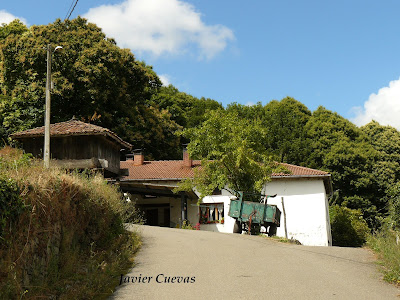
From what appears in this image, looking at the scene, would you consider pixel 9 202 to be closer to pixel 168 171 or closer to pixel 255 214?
pixel 255 214

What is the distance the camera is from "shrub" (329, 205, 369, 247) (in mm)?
33062

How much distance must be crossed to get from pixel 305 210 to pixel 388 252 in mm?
19508

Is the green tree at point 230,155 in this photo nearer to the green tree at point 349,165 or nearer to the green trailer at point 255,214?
the green trailer at point 255,214

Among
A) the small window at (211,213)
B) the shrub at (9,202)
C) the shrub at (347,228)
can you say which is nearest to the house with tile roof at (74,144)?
the small window at (211,213)

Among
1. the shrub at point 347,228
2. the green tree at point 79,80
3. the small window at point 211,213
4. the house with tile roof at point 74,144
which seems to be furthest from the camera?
the shrub at point 347,228

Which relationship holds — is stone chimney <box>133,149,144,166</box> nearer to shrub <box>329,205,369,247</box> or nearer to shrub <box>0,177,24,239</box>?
shrub <box>329,205,369,247</box>

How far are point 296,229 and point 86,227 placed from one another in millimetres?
21870

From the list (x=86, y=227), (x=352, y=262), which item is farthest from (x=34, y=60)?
(x=352, y=262)

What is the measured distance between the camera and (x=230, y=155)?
2359cm

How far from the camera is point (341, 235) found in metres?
33.3

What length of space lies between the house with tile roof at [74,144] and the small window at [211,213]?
8.19 metres

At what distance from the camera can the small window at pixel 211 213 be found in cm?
3145

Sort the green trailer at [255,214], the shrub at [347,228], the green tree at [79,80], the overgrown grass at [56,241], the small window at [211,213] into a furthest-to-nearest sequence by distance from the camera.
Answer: the shrub at [347,228] → the green tree at [79,80] → the small window at [211,213] → the green trailer at [255,214] → the overgrown grass at [56,241]

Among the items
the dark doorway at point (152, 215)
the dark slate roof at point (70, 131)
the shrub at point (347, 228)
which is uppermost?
the dark slate roof at point (70, 131)
